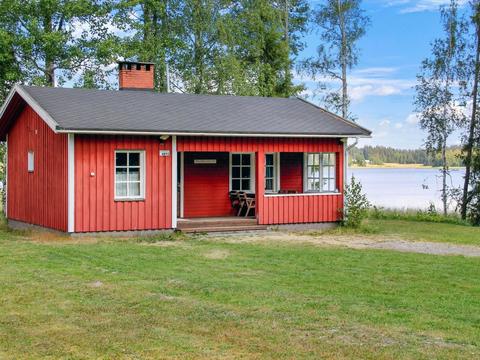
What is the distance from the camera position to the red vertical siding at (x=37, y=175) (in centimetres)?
1544

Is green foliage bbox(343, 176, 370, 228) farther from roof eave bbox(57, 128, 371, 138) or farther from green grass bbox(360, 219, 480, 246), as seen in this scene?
roof eave bbox(57, 128, 371, 138)

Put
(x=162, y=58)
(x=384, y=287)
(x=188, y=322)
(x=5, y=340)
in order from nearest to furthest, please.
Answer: (x=5, y=340), (x=188, y=322), (x=384, y=287), (x=162, y=58)

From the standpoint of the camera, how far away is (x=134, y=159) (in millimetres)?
15859

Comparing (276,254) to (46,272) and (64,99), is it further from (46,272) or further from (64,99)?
(64,99)

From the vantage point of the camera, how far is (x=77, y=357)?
5875mm

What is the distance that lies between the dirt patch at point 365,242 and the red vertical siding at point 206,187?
229cm

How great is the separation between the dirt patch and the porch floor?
54 cm

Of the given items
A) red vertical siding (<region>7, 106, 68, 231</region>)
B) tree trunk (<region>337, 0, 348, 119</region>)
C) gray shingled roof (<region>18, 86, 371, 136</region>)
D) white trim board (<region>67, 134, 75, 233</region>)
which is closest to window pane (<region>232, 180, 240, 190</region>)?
gray shingled roof (<region>18, 86, 371, 136</region>)

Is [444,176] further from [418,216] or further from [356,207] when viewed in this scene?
[356,207]

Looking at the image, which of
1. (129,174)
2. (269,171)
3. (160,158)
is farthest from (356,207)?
(129,174)

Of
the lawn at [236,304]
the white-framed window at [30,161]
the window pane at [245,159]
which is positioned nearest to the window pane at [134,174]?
the white-framed window at [30,161]

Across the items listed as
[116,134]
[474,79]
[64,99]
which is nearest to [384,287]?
[116,134]

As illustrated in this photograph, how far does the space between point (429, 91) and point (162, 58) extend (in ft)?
38.3

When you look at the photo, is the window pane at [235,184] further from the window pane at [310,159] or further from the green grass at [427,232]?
the green grass at [427,232]
